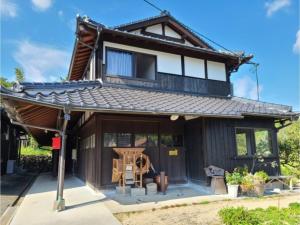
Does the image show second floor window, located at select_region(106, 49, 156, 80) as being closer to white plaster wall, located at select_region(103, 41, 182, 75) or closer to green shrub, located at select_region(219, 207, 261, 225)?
white plaster wall, located at select_region(103, 41, 182, 75)

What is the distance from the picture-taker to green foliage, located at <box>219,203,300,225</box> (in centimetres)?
372

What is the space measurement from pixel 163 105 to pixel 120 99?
1.20 meters

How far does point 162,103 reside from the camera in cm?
679

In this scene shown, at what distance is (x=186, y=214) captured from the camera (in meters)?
4.83

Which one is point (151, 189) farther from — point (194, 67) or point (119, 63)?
point (194, 67)

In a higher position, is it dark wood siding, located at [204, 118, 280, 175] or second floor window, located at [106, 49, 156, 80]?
second floor window, located at [106, 49, 156, 80]

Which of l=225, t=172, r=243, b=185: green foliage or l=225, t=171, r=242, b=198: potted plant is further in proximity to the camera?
l=225, t=172, r=243, b=185: green foliage

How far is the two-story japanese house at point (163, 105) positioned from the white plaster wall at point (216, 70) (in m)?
0.04

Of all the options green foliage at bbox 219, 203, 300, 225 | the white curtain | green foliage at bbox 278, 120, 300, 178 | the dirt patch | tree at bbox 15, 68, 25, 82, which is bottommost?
the dirt patch

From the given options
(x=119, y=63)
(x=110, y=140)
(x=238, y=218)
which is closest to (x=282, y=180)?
(x=238, y=218)

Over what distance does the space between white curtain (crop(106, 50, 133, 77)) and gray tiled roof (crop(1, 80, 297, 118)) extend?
0.54m

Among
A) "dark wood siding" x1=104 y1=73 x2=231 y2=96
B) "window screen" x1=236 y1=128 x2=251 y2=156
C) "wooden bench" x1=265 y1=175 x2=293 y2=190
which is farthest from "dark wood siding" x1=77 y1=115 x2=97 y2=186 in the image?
"wooden bench" x1=265 y1=175 x2=293 y2=190

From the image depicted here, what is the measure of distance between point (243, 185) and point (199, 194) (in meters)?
1.26

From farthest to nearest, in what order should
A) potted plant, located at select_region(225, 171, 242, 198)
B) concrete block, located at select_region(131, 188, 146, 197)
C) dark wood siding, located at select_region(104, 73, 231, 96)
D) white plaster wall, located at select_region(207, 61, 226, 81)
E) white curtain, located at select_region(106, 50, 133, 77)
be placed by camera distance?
white plaster wall, located at select_region(207, 61, 226, 81) → dark wood siding, located at select_region(104, 73, 231, 96) → white curtain, located at select_region(106, 50, 133, 77) → potted plant, located at select_region(225, 171, 242, 198) → concrete block, located at select_region(131, 188, 146, 197)
